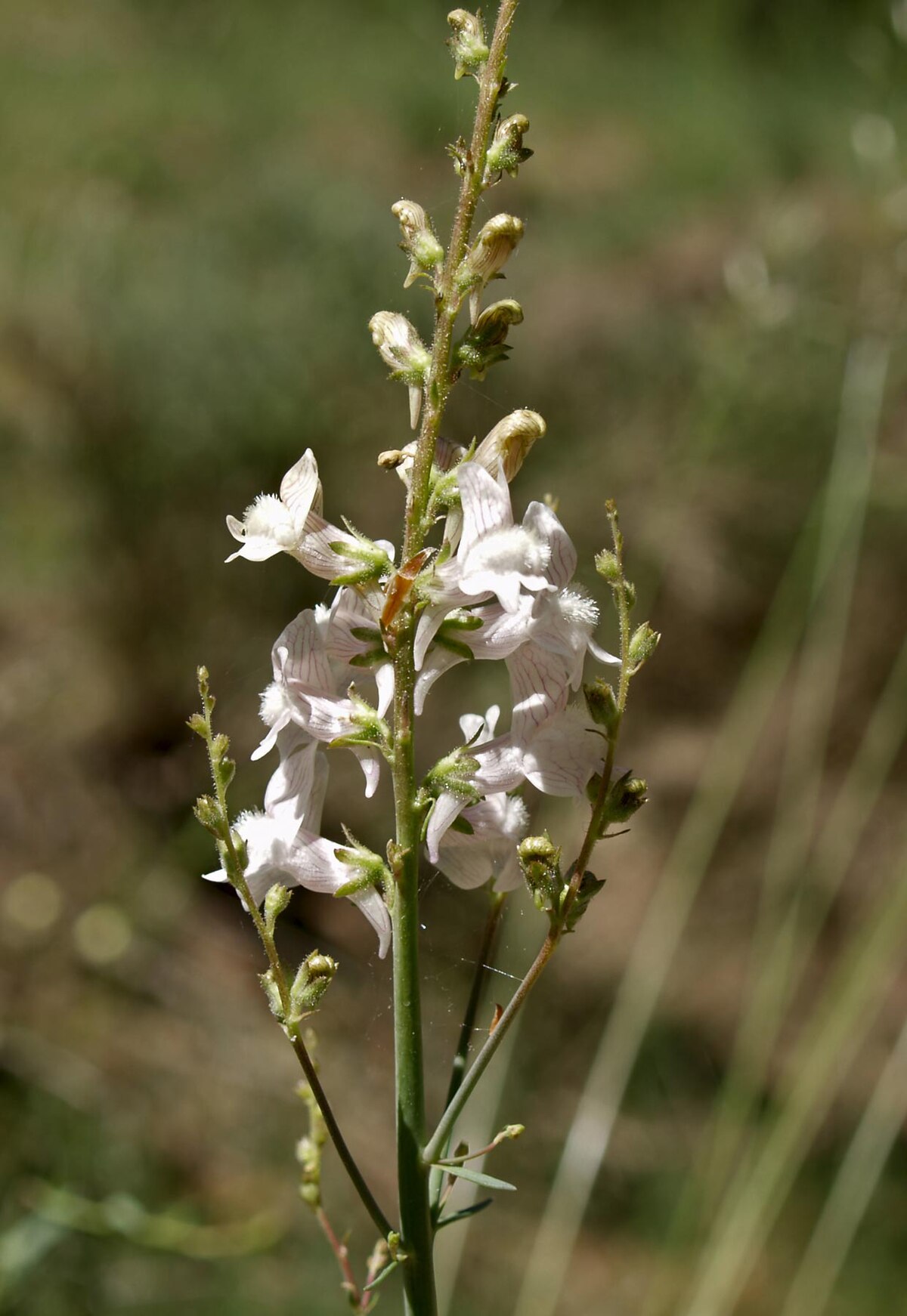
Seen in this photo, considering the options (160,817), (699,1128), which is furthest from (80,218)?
(699,1128)

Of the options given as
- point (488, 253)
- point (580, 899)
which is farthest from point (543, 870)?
point (488, 253)

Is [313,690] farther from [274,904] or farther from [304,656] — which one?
[274,904]

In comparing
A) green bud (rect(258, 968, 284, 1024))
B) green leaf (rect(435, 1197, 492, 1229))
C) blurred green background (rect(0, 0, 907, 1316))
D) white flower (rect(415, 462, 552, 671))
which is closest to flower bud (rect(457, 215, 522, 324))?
white flower (rect(415, 462, 552, 671))

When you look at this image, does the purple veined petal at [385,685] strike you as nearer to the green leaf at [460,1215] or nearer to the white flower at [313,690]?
the white flower at [313,690]

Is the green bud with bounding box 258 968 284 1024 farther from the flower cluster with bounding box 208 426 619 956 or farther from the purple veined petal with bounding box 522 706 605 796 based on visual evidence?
the purple veined petal with bounding box 522 706 605 796

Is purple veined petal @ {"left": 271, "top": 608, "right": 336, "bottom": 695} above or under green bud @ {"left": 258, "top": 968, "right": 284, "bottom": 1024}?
above

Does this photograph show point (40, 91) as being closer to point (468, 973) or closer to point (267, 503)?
point (468, 973)

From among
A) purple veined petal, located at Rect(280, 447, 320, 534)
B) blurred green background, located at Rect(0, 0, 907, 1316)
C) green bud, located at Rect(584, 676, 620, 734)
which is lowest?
blurred green background, located at Rect(0, 0, 907, 1316)

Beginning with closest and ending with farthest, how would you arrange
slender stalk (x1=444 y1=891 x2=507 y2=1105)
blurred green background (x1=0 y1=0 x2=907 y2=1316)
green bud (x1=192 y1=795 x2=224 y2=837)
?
green bud (x1=192 y1=795 x2=224 y2=837), slender stalk (x1=444 y1=891 x2=507 y2=1105), blurred green background (x1=0 y1=0 x2=907 y2=1316)
